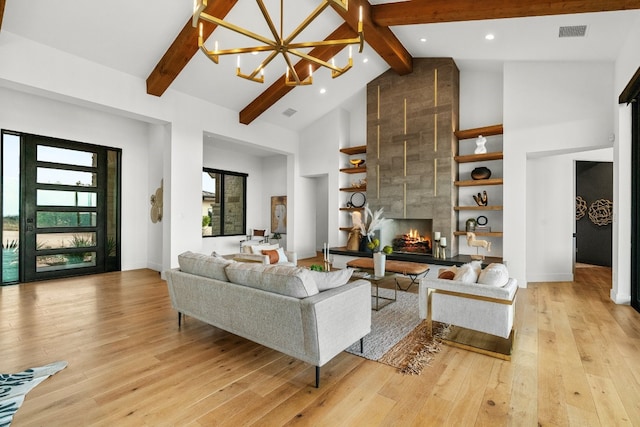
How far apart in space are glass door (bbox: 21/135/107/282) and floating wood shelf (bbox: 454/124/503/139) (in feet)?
23.7

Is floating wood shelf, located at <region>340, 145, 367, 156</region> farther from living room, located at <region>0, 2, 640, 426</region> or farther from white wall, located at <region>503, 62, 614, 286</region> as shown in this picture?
white wall, located at <region>503, 62, 614, 286</region>

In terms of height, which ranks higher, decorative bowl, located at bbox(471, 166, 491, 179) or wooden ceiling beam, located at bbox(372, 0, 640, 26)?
wooden ceiling beam, located at bbox(372, 0, 640, 26)

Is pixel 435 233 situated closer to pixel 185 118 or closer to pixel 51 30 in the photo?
pixel 185 118

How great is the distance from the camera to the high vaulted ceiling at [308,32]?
380cm

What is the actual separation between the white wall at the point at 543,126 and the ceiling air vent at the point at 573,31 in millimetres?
814

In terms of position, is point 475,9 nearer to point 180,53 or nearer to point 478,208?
point 478,208

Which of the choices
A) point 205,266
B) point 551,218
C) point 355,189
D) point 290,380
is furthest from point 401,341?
point 355,189

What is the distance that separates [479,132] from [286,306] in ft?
17.4

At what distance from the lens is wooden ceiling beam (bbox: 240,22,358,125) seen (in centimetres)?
511

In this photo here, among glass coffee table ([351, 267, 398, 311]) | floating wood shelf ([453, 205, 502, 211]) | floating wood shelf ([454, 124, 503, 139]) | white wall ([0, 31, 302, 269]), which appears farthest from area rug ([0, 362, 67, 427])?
floating wood shelf ([454, 124, 503, 139])

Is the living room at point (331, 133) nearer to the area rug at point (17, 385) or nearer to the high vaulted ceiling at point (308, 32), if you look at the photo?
the high vaulted ceiling at point (308, 32)

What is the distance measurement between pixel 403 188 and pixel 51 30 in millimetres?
6003

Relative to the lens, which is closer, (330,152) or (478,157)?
(478,157)

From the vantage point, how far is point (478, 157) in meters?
5.83
